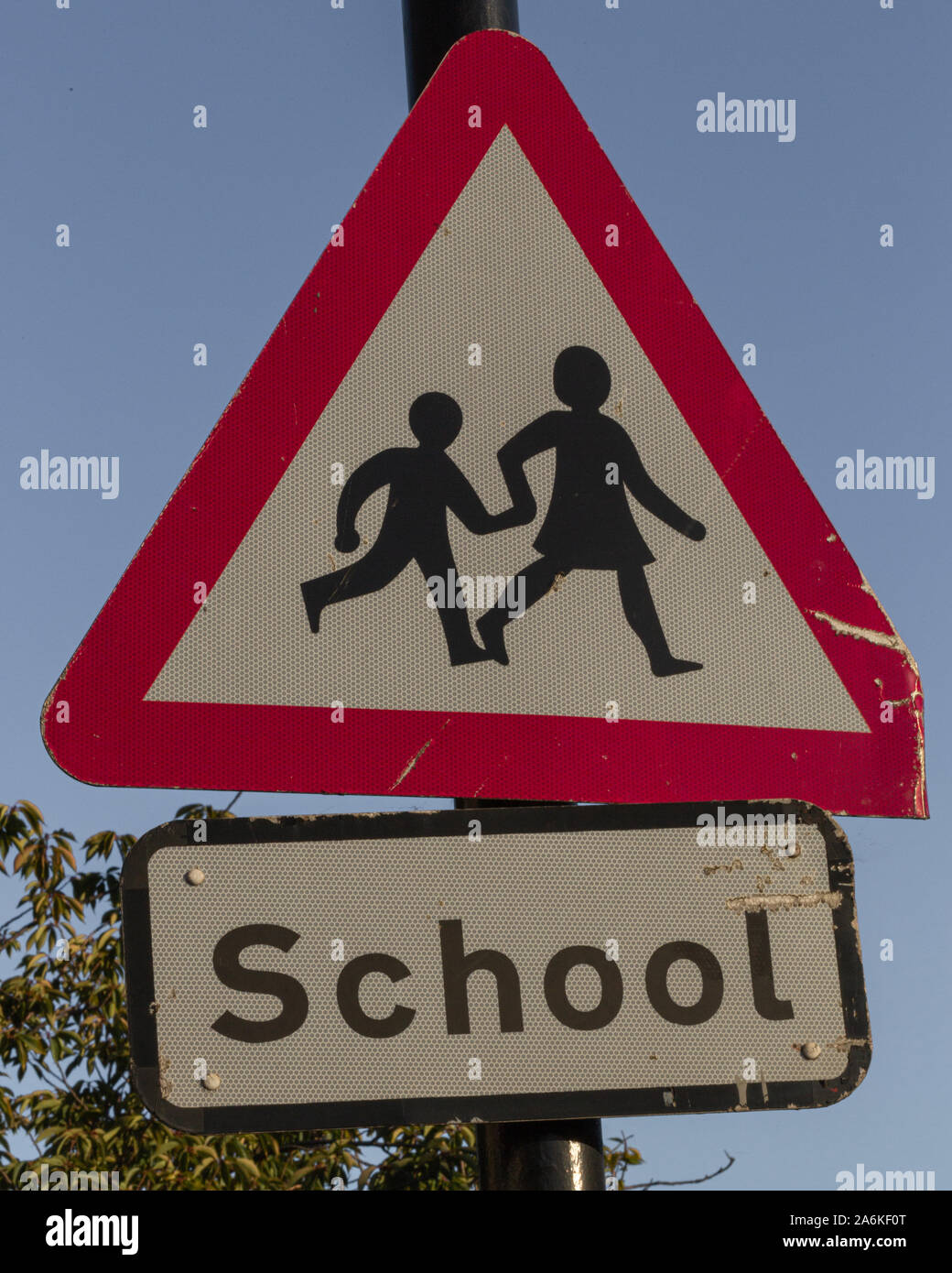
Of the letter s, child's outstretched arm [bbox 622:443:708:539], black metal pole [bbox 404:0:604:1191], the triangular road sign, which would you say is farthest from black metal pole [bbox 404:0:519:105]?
black metal pole [bbox 404:0:604:1191]

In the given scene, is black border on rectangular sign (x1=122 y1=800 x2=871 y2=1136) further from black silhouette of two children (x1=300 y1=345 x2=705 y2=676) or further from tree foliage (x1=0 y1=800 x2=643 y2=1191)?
tree foliage (x1=0 y1=800 x2=643 y2=1191)

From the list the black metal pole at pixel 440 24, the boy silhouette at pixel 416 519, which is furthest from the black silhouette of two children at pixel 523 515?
the black metal pole at pixel 440 24

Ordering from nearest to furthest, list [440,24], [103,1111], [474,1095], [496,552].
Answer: [474,1095], [496,552], [440,24], [103,1111]

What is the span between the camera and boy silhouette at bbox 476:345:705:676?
134cm

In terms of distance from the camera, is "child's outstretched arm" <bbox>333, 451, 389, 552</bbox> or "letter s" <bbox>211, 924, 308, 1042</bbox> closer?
"letter s" <bbox>211, 924, 308, 1042</bbox>

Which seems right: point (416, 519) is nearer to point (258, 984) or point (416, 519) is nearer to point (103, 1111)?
point (258, 984)

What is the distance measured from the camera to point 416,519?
134cm

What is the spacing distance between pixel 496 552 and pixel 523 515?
0.05m

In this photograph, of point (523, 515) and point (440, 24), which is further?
point (440, 24)

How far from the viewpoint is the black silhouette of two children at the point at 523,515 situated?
4.32ft

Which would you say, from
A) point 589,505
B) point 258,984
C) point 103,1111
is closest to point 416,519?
point 589,505

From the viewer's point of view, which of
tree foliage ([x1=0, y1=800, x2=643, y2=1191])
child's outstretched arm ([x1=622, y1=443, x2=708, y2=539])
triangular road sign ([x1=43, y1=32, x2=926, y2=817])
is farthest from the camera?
tree foliage ([x1=0, y1=800, x2=643, y2=1191])
